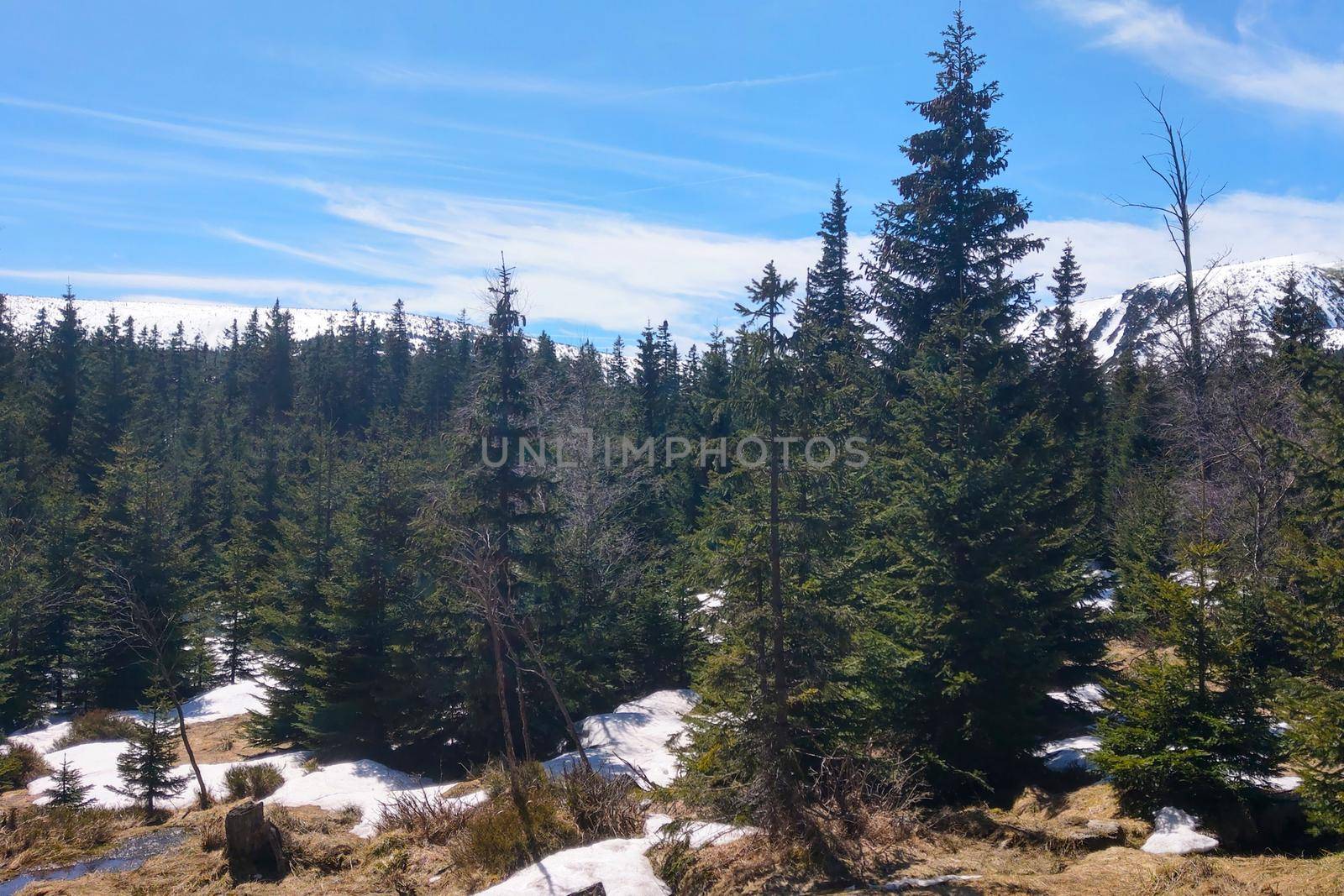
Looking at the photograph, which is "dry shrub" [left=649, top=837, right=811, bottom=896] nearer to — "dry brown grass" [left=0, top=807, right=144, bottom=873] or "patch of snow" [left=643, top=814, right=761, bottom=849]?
"patch of snow" [left=643, top=814, right=761, bottom=849]

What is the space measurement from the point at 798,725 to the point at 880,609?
5046mm

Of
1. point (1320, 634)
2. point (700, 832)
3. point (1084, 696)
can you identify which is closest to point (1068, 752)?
point (1084, 696)

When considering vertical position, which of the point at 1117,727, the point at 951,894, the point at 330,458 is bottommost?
the point at 951,894

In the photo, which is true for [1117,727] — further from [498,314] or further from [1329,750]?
[498,314]

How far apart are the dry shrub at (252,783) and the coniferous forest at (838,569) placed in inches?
111

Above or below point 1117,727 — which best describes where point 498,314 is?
above

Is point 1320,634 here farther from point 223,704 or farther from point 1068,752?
point 223,704

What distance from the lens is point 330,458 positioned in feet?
101

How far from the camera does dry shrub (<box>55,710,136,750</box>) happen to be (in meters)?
24.4

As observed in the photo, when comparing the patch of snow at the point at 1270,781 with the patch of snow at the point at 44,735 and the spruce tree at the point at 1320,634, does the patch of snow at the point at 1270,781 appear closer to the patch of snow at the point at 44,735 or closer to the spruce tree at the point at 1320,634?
the spruce tree at the point at 1320,634

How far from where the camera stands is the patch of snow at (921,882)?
852 centimetres

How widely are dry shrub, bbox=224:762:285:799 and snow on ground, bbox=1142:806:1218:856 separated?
1683 cm

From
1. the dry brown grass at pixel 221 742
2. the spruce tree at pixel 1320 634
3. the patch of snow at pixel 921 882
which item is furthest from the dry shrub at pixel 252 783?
the spruce tree at pixel 1320 634

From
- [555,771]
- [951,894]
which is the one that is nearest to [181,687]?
[555,771]
